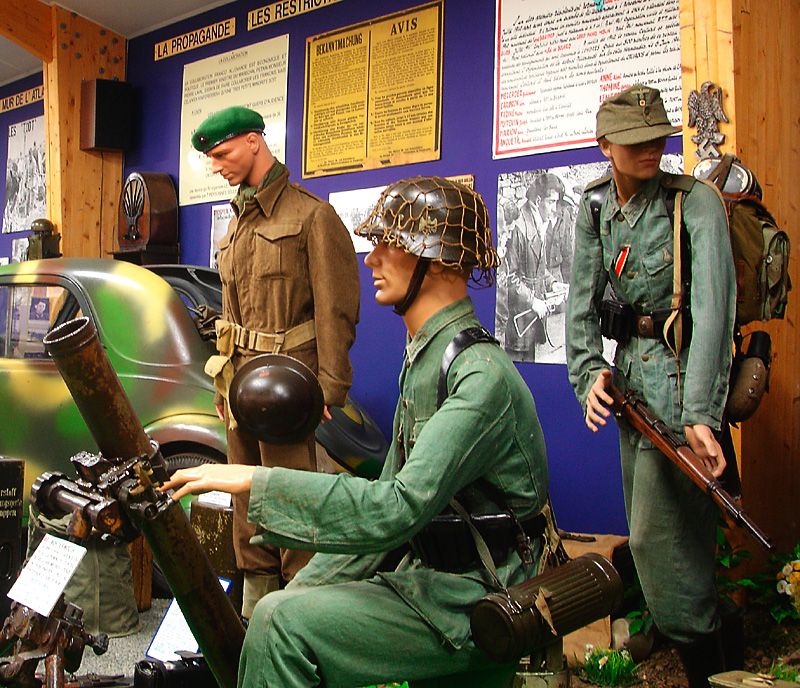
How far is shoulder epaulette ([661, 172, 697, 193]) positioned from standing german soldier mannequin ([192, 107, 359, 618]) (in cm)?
125

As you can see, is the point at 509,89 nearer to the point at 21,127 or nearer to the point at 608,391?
the point at 608,391

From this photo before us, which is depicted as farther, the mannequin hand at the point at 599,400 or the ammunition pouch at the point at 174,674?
the mannequin hand at the point at 599,400

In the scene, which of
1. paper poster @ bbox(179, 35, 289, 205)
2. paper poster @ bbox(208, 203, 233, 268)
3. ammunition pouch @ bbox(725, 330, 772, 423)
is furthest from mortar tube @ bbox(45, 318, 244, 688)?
paper poster @ bbox(208, 203, 233, 268)

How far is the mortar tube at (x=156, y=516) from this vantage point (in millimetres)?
1887

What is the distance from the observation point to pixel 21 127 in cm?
925

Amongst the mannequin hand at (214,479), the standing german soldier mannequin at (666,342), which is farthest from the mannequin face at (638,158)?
the mannequin hand at (214,479)

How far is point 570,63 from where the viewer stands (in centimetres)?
485

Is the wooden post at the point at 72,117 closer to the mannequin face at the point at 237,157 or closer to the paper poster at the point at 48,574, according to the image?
the mannequin face at the point at 237,157

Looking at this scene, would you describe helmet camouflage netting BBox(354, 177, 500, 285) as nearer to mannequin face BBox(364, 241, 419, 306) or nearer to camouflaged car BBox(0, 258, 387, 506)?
mannequin face BBox(364, 241, 419, 306)

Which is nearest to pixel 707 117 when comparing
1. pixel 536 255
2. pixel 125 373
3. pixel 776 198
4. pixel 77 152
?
pixel 776 198

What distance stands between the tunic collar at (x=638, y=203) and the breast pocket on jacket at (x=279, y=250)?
1.21 meters

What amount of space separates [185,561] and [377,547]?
50 centimetres

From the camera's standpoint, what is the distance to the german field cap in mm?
2678

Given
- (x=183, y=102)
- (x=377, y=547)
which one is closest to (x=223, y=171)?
(x=377, y=547)
